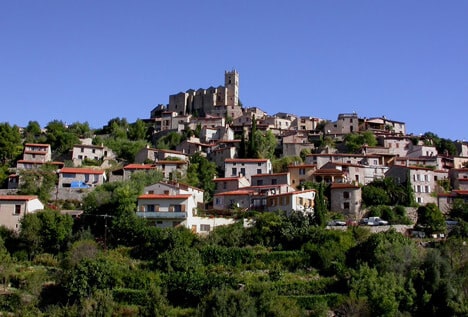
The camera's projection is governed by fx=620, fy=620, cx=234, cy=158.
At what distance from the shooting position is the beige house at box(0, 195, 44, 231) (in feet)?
188

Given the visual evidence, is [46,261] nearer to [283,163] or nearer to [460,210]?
[283,163]

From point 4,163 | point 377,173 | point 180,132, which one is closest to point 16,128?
point 4,163

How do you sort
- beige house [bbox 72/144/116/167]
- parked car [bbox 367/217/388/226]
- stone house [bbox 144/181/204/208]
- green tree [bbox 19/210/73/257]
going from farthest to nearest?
beige house [bbox 72/144/116/167], stone house [bbox 144/181/204/208], parked car [bbox 367/217/388/226], green tree [bbox 19/210/73/257]

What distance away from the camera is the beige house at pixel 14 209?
57.3 metres

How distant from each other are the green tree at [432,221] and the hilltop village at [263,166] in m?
5.76

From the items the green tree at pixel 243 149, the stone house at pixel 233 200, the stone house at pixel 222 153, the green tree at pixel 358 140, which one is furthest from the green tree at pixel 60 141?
the green tree at pixel 358 140

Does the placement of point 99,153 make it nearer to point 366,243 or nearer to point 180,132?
point 180,132

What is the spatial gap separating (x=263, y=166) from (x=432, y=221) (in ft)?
77.2

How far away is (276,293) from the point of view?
45.9m

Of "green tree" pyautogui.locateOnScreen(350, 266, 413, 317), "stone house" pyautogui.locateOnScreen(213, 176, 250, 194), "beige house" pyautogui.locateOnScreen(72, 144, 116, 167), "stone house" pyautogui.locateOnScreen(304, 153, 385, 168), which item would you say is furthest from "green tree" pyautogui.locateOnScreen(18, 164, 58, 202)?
"green tree" pyautogui.locateOnScreen(350, 266, 413, 317)

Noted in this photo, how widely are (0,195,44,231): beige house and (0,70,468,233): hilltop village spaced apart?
9 centimetres

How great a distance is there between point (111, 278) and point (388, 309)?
20924 millimetres

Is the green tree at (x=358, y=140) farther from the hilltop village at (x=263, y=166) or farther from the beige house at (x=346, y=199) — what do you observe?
the beige house at (x=346, y=199)

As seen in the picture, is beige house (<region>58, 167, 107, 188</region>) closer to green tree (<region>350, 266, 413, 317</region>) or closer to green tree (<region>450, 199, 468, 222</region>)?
green tree (<region>350, 266, 413, 317</region>)
